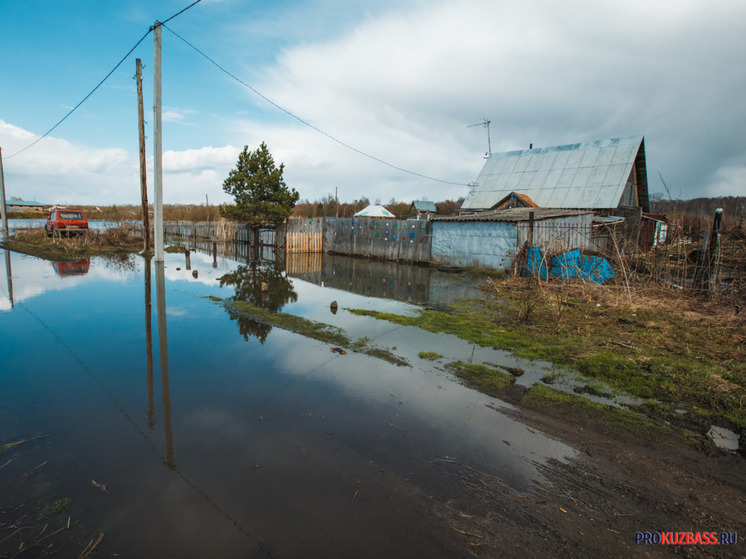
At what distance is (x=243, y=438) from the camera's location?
3336 millimetres

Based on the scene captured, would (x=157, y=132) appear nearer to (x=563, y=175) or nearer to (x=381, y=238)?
(x=381, y=238)

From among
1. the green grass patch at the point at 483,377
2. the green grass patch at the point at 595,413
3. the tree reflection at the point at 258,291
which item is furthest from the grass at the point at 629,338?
the tree reflection at the point at 258,291

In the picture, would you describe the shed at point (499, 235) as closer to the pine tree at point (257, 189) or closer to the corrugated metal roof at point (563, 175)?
the corrugated metal roof at point (563, 175)

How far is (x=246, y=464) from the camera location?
2.98 meters

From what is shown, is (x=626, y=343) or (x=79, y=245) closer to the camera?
(x=626, y=343)

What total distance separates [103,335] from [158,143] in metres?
10.2

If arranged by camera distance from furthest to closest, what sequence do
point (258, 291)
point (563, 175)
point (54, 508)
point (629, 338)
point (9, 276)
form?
point (563, 175) → point (9, 276) → point (258, 291) → point (629, 338) → point (54, 508)

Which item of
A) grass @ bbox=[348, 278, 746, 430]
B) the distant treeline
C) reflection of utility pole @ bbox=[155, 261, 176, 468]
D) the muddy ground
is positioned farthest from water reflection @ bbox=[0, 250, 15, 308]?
the distant treeline

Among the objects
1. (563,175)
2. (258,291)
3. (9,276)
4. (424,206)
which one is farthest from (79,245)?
(424,206)

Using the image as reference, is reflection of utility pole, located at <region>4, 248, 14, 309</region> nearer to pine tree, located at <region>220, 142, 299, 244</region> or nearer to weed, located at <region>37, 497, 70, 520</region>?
weed, located at <region>37, 497, 70, 520</region>

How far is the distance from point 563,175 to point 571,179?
2.33 feet

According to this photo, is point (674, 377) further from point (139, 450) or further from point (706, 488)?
point (139, 450)

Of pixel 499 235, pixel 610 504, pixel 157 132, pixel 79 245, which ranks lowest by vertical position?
pixel 610 504

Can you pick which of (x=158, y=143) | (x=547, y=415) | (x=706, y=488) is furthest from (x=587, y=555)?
(x=158, y=143)
